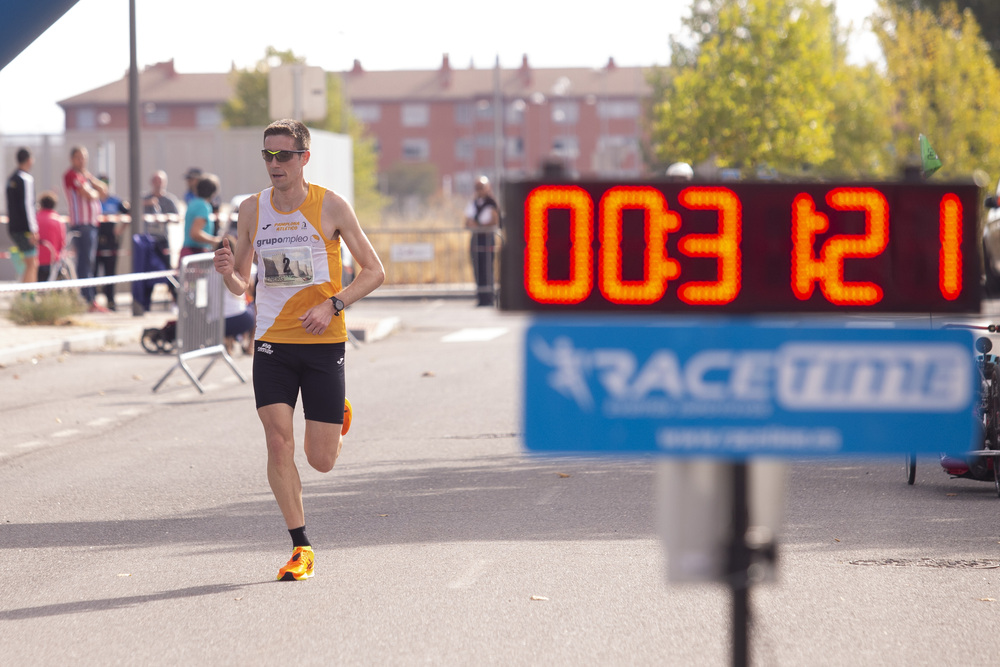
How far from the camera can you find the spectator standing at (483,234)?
1014 inches

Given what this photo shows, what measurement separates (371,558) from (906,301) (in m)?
4.39

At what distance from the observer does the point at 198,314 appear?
46.8 ft

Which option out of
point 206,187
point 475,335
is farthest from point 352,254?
point 475,335

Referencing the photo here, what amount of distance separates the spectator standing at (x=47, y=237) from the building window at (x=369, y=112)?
115375 mm

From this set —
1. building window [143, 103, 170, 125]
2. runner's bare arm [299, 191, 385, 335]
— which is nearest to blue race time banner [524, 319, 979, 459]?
runner's bare arm [299, 191, 385, 335]

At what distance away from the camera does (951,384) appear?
111 inches

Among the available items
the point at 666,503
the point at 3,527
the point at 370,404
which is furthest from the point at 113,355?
the point at 666,503

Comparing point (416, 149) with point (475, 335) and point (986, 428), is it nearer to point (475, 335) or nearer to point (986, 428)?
point (475, 335)

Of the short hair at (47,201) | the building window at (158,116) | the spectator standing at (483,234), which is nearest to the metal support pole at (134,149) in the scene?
the short hair at (47,201)

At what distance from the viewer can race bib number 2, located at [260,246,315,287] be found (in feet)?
21.8

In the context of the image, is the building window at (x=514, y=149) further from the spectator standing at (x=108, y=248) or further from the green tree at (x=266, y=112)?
the spectator standing at (x=108, y=248)

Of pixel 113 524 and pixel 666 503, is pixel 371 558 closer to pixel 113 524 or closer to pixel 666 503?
pixel 113 524

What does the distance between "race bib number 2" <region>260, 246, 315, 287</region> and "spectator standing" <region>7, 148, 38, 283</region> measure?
14.3 metres

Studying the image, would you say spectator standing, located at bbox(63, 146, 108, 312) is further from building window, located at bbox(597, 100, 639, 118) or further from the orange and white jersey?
building window, located at bbox(597, 100, 639, 118)
